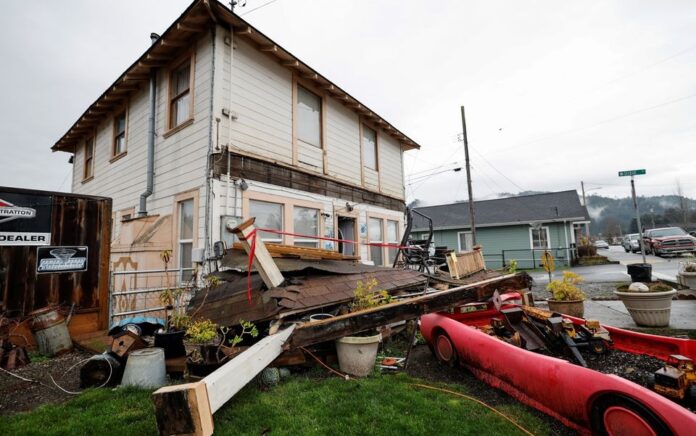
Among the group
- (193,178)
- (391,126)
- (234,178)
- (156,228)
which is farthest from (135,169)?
(391,126)

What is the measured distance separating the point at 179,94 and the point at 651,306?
1008 cm

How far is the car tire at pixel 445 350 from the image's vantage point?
12.3 feet

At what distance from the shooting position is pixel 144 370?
10.8ft

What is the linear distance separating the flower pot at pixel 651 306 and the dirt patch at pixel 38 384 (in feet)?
25.1

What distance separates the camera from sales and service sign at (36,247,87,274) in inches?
195

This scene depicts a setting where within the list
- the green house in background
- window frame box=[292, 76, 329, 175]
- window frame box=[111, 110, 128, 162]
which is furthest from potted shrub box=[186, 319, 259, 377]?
the green house in background

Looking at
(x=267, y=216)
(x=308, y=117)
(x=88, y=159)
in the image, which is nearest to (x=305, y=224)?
(x=267, y=216)

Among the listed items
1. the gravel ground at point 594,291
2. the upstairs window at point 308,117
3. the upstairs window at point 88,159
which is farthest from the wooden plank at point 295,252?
the upstairs window at point 88,159

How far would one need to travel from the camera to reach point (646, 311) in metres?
5.07

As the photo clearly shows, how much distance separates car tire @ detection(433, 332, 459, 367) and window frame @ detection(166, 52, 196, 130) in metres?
6.52

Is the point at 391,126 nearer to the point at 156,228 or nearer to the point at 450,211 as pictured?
the point at 156,228

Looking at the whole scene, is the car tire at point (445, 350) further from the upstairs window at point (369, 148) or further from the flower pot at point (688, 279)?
the upstairs window at point (369, 148)

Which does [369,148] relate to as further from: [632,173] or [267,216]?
[632,173]

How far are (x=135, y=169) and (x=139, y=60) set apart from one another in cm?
280
